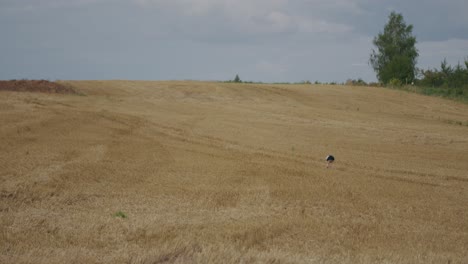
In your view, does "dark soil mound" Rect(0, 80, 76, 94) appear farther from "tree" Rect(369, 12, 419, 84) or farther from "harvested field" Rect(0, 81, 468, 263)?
"tree" Rect(369, 12, 419, 84)

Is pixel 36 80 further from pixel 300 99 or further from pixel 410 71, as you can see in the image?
pixel 410 71

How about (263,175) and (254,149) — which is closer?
(263,175)

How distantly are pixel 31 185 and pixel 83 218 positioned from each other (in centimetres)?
198

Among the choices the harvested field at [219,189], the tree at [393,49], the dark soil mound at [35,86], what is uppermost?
the tree at [393,49]

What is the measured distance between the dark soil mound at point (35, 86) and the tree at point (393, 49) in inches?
1949

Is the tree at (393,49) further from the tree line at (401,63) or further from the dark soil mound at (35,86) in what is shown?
the dark soil mound at (35,86)

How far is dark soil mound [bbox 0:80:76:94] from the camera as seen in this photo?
73.2ft

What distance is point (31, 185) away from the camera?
880cm

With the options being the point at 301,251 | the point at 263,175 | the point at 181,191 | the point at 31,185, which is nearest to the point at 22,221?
the point at 31,185

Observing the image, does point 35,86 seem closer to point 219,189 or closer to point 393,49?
point 219,189

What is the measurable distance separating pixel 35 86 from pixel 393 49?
184ft

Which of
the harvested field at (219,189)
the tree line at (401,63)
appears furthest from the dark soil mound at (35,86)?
the tree line at (401,63)

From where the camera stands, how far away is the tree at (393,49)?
63906 millimetres

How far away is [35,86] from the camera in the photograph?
2322cm
